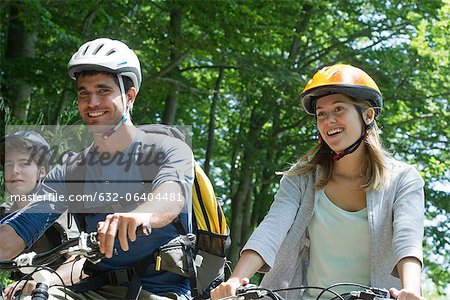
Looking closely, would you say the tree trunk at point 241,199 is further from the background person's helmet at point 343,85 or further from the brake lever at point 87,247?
the brake lever at point 87,247

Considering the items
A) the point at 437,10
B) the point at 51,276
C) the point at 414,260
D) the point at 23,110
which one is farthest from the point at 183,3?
the point at 414,260

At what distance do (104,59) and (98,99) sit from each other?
0.67 ft

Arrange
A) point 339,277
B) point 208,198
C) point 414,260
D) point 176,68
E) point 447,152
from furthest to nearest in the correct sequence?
1. point 447,152
2. point 176,68
3. point 208,198
4. point 339,277
5. point 414,260

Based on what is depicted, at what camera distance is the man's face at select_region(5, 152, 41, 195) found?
5.18 meters

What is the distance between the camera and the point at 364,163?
4234mm

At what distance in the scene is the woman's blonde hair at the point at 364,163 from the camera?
4035 millimetres

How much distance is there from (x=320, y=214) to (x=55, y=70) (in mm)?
10683

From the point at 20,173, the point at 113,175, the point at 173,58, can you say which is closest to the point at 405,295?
the point at 113,175

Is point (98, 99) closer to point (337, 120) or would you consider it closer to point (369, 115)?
point (337, 120)

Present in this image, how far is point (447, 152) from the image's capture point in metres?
17.8

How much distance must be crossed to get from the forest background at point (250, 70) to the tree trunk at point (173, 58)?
0.03m

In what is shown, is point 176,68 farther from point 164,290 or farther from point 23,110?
point 164,290

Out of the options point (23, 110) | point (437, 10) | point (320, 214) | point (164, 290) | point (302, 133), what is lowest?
point (164, 290)

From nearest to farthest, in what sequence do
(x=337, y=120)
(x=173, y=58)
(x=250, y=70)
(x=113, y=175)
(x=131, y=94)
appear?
(x=337, y=120), (x=113, y=175), (x=131, y=94), (x=173, y=58), (x=250, y=70)
